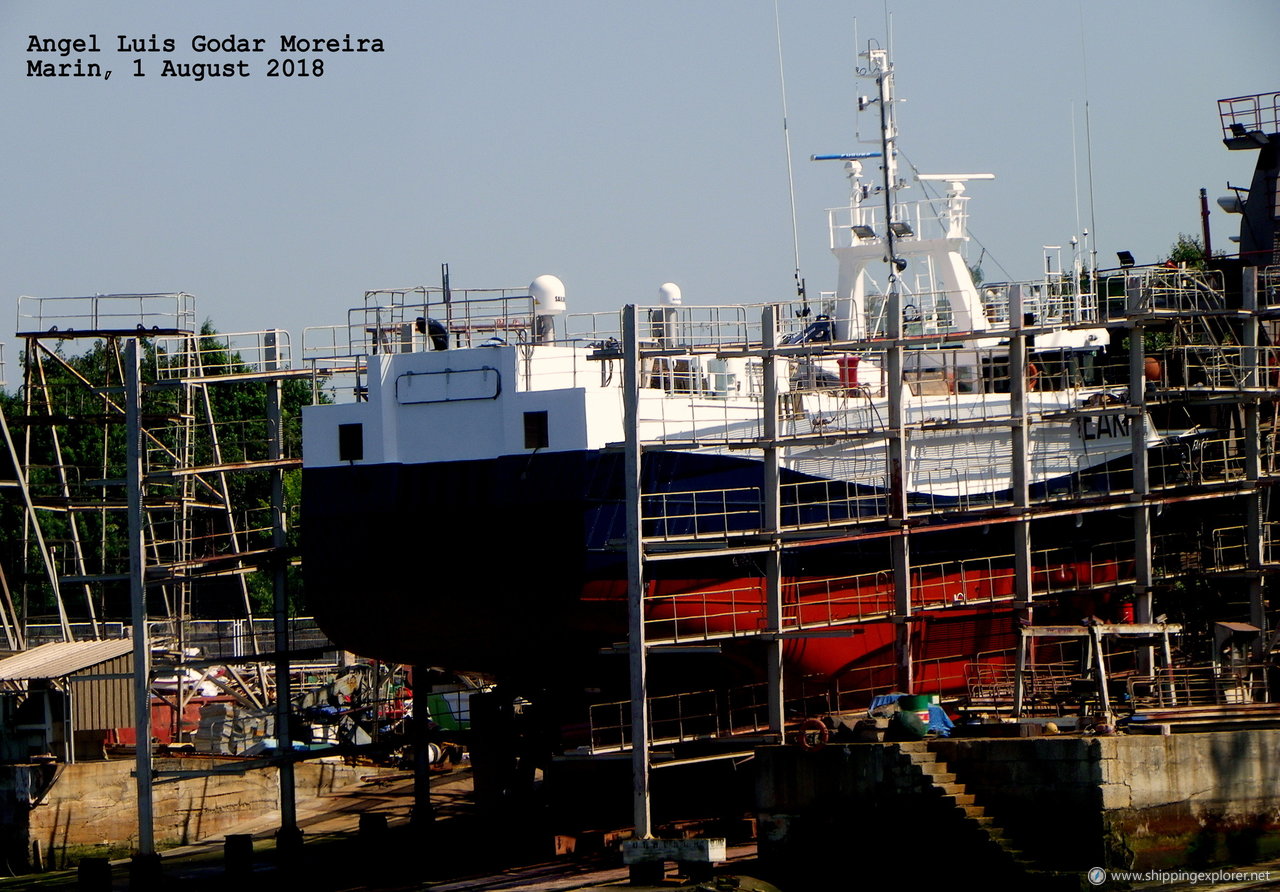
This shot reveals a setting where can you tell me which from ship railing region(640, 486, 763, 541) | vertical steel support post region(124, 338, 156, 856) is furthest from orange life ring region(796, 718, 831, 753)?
vertical steel support post region(124, 338, 156, 856)

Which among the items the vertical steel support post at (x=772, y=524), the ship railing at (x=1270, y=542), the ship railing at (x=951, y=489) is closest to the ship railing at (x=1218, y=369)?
the ship railing at (x=1270, y=542)

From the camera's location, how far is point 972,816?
26.9 metres

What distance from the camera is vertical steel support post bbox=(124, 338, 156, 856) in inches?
1252

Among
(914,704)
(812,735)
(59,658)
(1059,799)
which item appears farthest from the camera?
(59,658)

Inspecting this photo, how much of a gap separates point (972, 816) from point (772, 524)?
6.29 metres

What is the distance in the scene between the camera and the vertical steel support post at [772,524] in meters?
30.9

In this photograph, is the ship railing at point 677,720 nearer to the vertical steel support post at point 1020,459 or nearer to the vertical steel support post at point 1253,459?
Result: the vertical steel support post at point 1020,459

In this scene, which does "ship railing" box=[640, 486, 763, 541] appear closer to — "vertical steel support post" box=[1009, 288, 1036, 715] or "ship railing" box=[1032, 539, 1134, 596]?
"vertical steel support post" box=[1009, 288, 1036, 715]

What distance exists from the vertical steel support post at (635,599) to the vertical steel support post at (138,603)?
864 centimetres

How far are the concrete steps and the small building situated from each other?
17.9 m

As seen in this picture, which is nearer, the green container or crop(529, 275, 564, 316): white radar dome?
the green container

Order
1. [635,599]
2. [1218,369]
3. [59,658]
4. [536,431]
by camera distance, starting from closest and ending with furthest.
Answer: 1. [635,599]
2. [536,431]
3. [1218,369]
4. [59,658]

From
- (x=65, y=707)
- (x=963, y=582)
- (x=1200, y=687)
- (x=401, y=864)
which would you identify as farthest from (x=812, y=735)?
(x=65, y=707)

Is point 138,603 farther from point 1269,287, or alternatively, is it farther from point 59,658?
point 1269,287
